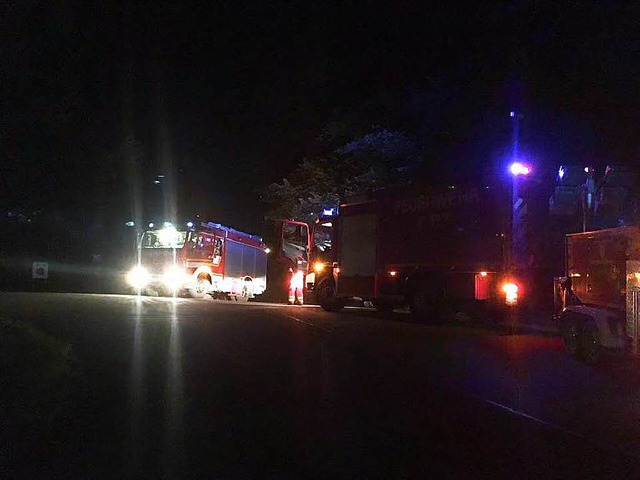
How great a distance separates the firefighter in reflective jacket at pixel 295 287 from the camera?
26031mm

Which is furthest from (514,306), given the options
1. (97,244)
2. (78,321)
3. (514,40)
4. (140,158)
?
(97,244)

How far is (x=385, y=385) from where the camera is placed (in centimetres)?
908

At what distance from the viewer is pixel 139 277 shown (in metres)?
27.8

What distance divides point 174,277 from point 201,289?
1255 millimetres

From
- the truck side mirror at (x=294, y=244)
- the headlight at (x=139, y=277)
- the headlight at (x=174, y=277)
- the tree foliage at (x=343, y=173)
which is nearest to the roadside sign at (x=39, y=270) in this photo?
the headlight at (x=139, y=277)

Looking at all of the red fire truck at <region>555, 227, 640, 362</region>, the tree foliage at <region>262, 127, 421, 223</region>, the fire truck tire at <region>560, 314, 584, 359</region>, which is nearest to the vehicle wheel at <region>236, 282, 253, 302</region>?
the tree foliage at <region>262, 127, 421, 223</region>

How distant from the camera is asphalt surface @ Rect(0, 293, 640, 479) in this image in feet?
18.8

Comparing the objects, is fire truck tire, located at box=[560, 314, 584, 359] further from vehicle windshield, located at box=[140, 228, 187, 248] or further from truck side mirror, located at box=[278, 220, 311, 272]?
vehicle windshield, located at box=[140, 228, 187, 248]

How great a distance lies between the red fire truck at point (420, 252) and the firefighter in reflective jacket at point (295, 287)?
3.73m

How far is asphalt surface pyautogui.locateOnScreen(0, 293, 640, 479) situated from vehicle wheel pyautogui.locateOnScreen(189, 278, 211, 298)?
12.8 meters

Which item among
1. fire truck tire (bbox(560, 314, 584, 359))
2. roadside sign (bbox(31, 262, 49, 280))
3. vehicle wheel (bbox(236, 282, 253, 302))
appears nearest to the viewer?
fire truck tire (bbox(560, 314, 584, 359))

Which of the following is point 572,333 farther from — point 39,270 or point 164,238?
point 39,270

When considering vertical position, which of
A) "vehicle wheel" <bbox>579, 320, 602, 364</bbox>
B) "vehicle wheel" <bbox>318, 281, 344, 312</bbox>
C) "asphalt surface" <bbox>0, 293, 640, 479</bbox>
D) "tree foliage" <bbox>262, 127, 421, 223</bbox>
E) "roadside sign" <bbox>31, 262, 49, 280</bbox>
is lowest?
"asphalt surface" <bbox>0, 293, 640, 479</bbox>

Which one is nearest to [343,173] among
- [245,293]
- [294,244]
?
[245,293]
